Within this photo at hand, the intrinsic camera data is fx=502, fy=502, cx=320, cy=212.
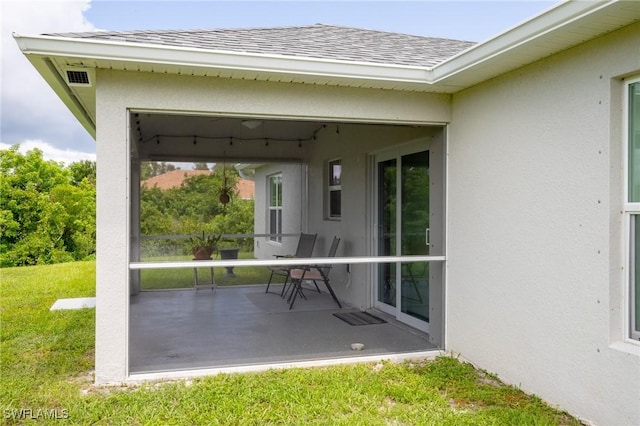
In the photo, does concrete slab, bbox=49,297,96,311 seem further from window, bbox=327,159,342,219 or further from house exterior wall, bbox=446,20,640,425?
house exterior wall, bbox=446,20,640,425

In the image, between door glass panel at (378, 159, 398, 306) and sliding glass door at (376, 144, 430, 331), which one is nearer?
sliding glass door at (376, 144, 430, 331)

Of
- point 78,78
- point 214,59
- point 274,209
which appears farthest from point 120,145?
point 274,209

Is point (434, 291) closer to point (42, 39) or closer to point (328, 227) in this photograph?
point (328, 227)

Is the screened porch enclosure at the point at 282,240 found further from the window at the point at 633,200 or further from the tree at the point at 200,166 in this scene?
the window at the point at 633,200

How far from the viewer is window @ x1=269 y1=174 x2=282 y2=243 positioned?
8.57 meters

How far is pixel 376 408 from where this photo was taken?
3541 millimetres

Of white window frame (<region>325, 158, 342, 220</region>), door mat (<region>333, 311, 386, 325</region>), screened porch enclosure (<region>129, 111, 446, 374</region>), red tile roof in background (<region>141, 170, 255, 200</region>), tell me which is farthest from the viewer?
white window frame (<region>325, 158, 342, 220</region>)

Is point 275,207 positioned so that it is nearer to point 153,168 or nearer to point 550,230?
point 153,168

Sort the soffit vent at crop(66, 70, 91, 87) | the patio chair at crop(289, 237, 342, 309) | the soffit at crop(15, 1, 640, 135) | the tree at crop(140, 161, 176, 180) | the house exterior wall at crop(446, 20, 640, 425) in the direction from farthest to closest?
1. the tree at crop(140, 161, 176, 180)
2. the patio chair at crop(289, 237, 342, 309)
3. the soffit vent at crop(66, 70, 91, 87)
4. the house exterior wall at crop(446, 20, 640, 425)
5. the soffit at crop(15, 1, 640, 135)

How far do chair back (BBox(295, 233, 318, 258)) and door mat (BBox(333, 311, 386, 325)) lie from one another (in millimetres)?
1628

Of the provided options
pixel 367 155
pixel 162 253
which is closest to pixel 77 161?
pixel 162 253

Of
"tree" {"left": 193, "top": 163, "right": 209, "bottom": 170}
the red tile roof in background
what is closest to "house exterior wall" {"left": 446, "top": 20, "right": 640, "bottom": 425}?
the red tile roof in background

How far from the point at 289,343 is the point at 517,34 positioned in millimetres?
3551

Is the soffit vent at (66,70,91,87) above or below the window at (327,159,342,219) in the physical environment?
above
